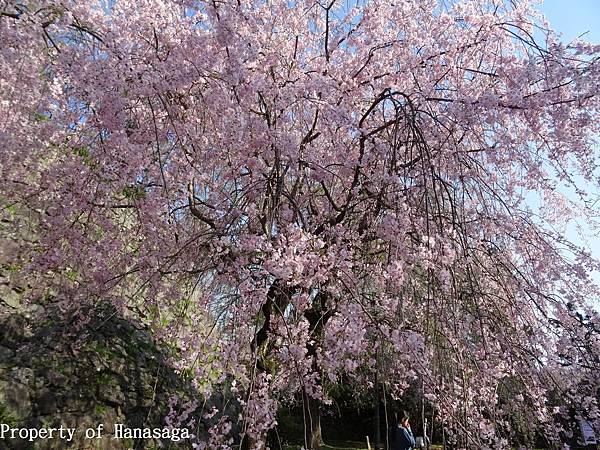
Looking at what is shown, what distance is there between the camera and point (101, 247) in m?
3.48

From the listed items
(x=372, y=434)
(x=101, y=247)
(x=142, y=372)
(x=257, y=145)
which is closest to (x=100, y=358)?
(x=142, y=372)

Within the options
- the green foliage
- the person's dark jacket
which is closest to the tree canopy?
the green foliage

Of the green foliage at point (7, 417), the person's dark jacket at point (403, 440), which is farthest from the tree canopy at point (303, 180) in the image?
the person's dark jacket at point (403, 440)

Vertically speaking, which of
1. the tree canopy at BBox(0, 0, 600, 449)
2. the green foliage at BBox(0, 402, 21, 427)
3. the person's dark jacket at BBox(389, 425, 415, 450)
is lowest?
the person's dark jacket at BBox(389, 425, 415, 450)

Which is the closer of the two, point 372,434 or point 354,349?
point 354,349

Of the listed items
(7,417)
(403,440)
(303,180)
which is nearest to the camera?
(303,180)

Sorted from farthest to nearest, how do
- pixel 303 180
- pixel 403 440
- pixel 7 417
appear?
1. pixel 403 440
2. pixel 7 417
3. pixel 303 180

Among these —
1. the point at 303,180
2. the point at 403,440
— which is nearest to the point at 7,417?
the point at 303,180

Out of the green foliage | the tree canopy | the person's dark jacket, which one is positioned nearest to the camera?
the tree canopy

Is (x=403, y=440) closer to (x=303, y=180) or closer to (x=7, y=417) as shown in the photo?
(x=303, y=180)

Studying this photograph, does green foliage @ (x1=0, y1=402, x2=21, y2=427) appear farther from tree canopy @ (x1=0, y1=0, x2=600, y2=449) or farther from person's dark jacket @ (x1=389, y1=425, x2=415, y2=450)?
person's dark jacket @ (x1=389, y1=425, x2=415, y2=450)

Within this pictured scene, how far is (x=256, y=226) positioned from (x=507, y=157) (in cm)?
212

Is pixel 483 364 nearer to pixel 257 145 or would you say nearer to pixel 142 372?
pixel 257 145

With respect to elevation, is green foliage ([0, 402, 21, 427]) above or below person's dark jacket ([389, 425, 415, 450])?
above
